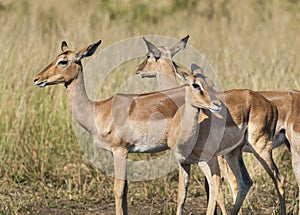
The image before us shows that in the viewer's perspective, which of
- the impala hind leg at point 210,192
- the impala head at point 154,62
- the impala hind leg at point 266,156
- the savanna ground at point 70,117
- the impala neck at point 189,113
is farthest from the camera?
the impala head at point 154,62

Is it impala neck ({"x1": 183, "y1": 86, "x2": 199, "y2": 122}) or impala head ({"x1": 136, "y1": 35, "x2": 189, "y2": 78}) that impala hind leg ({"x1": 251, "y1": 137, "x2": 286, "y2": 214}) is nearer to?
impala neck ({"x1": 183, "y1": 86, "x2": 199, "y2": 122})

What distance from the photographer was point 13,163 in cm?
734

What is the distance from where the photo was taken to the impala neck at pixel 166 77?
22.2ft

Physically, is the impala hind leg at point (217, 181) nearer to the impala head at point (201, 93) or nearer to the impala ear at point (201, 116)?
the impala ear at point (201, 116)

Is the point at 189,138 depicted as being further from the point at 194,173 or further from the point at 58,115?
the point at 58,115

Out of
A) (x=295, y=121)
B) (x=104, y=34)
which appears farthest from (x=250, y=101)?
(x=104, y=34)

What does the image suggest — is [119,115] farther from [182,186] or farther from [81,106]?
[182,186]

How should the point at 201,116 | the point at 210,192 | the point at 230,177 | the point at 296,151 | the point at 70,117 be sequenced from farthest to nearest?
the point at 70,117
the point at 230,177
the point at 296,151
the point at 201,116
the point at 210,192

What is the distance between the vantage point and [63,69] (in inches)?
236

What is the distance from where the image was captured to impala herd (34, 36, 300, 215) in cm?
580

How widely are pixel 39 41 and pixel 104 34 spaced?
135cm

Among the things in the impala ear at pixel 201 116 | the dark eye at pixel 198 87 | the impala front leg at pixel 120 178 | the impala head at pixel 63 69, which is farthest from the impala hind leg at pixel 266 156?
the impala head at pixel 63 69

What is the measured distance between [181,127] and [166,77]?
117cm

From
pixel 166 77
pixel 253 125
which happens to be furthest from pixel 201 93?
pixel 166 77
